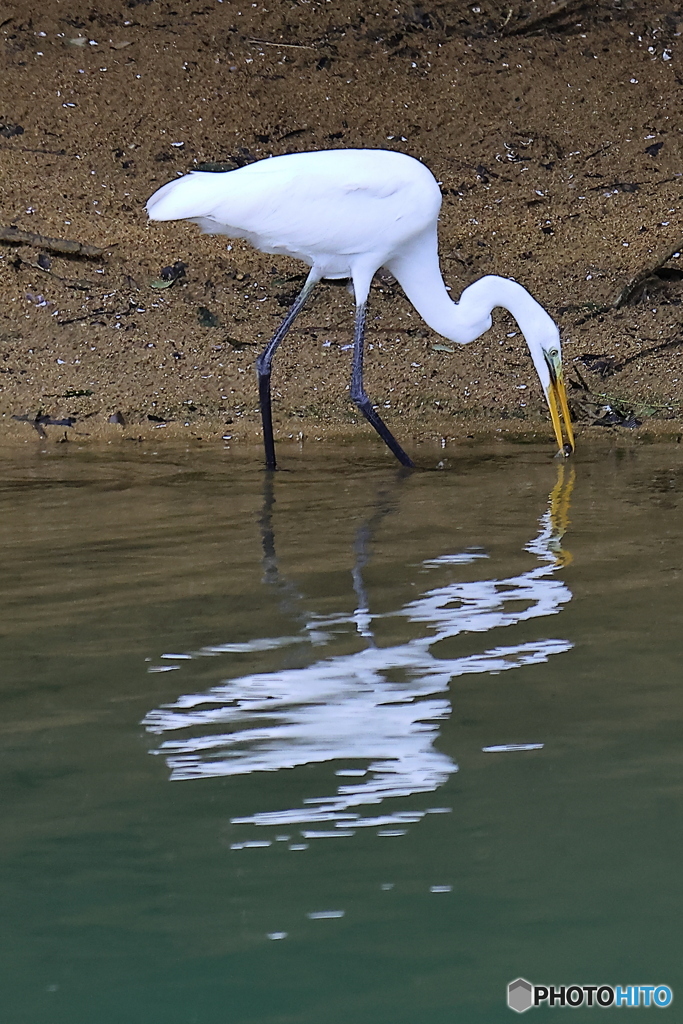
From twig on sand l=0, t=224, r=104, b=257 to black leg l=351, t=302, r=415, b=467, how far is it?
116 inches

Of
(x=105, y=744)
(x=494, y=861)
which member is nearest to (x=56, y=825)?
(x=105, y=744)

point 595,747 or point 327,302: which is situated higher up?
point 327,302

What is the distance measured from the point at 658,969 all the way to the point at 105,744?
125 centimetres

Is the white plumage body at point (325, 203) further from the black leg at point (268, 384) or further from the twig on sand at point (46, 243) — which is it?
the twig on sand at point (46, 243)

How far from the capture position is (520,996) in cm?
185

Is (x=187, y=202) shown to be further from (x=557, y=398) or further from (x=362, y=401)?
(x=557, y=398)

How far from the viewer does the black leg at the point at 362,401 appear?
6.25 metres

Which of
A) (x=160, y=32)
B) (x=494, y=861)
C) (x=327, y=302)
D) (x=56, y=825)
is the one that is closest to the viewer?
(x=494, y=861)

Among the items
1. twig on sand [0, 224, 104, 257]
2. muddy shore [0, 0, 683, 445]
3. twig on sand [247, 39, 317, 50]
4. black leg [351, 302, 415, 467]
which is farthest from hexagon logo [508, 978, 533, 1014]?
twig on sand [247, 39, 317, 50]

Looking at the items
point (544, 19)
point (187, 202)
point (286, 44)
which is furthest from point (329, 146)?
point (187, 202)

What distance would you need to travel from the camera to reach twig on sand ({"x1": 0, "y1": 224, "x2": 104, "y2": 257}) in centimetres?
891

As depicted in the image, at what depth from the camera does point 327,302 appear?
8.72 meters

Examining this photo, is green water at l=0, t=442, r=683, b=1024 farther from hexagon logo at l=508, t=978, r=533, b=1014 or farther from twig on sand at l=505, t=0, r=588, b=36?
twig on sand at l=505, t=0, r=588, b=36

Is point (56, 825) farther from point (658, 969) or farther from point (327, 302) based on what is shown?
point (327, 302)
